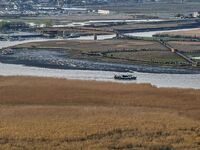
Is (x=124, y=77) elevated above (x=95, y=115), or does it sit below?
below

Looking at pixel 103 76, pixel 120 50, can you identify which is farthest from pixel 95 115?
pixel 120 50

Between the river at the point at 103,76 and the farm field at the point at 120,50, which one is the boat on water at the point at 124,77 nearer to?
the river at the point at 103,76

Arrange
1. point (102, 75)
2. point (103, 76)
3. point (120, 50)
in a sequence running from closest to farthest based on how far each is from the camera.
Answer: point (103, 76) < point (102, 75) < point (120, 50)

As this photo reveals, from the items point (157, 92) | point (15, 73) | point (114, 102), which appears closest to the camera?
point (114, 102)

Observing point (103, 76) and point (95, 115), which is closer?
point (95, 115)

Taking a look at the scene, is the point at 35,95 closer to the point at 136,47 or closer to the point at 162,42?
the point at 136,47

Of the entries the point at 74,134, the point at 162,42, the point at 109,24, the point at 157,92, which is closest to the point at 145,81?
the point at 157,92

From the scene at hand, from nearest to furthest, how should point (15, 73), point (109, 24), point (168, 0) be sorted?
point (15, 73) → point (109, 24) → point (168, 0)

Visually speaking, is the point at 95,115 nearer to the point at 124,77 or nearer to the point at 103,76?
the point at 124,77
